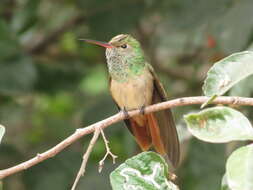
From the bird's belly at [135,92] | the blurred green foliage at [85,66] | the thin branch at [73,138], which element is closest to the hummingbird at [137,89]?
the bird's belly at [135,92]

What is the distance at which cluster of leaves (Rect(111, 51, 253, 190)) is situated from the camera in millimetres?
1528

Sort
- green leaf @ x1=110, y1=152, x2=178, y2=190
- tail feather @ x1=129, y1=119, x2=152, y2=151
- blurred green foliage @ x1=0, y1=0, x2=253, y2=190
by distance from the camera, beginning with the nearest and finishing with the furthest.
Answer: green leaf @ x1=110, y1=152, x2=178, y2=190 < tail feather @ x1=129, y1=119, x2=152, y2=151 < blurred green foliage @ x1=0, y1=0, x2=253, y2=190

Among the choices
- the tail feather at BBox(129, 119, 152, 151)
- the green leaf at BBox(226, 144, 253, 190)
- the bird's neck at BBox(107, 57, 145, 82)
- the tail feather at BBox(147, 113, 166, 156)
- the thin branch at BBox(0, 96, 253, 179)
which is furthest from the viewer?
the bird's neck at BBox(107, 57, 145, 82)

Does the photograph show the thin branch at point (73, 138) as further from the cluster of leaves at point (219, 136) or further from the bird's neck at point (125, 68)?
the bird's neck at point (125, 68)

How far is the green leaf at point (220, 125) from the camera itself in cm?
157

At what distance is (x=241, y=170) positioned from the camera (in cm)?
152

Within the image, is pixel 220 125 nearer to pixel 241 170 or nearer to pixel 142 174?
pixel 241 170

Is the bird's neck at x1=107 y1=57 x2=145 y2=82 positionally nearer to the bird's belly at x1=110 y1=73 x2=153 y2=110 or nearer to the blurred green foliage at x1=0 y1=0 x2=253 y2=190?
the bird's belly at x1=110 y1=73 x2=153 y2=110

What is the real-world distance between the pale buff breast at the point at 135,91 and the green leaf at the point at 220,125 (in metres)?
1.52

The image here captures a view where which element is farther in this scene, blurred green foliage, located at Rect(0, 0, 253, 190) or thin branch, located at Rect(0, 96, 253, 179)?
blurred green foliage, located at Rect(0, 0, 253, 190)

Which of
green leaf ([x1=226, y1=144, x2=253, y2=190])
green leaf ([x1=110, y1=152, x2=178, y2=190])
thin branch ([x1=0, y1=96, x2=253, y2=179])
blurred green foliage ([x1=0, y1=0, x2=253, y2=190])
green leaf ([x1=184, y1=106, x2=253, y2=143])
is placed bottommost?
blurred green foliage ([x1=0, y1=0, x2=253, y2=190])

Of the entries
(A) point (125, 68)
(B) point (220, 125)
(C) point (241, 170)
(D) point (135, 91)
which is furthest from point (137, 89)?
(C) point (241, 170)

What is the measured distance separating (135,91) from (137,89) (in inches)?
0.6

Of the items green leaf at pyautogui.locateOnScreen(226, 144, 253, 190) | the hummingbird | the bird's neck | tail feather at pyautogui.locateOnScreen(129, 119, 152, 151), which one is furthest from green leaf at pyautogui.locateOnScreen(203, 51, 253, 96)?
the bird's neck
